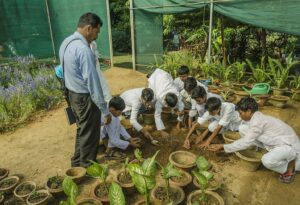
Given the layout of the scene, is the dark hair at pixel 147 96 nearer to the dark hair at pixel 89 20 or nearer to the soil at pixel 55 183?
the dark hair at pixel 89 20

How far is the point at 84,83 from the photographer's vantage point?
9.41 feet

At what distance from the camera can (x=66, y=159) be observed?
3.61m

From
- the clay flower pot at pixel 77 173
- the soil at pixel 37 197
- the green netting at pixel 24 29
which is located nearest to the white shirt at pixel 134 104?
the clay flower pot at pixel 77 173

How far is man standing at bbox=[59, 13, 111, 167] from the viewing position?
272cm

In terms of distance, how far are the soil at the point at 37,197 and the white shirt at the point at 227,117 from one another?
2.25 meters

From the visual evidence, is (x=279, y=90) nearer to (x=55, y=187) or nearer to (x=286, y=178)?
(x=286, y=178)

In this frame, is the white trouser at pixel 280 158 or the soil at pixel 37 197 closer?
the soil at pixel 37 197

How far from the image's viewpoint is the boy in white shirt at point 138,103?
3.80 metres

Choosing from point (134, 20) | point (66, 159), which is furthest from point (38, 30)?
point (66, 159)

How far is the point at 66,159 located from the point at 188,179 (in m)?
1.79

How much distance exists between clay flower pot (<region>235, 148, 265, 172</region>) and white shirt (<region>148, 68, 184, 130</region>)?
127 centimetres

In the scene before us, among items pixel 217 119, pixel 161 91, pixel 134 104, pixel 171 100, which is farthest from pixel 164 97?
pixel 217 119

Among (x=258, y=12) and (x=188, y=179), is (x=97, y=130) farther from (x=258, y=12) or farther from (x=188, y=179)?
(x=258, y=12)

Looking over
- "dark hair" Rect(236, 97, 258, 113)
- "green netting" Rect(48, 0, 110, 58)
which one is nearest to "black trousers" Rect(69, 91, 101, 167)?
"dark hair" Rect(236, 97, 258, 113)
